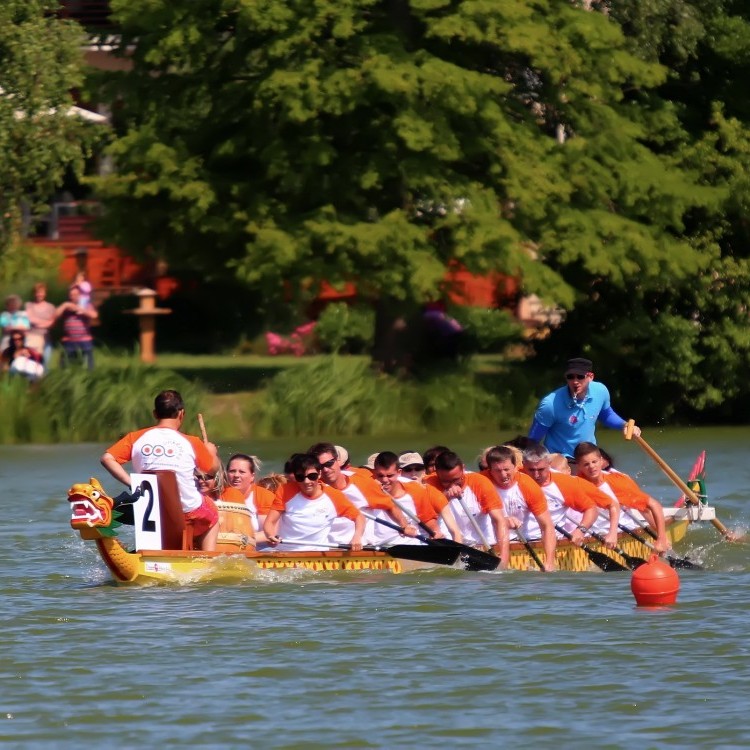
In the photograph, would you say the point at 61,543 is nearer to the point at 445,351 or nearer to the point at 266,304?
the point at 445,351

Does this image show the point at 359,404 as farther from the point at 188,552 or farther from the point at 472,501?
the point at 188,552

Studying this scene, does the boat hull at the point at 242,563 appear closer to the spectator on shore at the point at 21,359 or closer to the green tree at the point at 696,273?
the spectator on shore at the point at 21,359

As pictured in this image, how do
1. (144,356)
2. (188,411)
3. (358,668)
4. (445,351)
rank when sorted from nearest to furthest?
(358,668)
(188,411)
(445,351)
(144,356)

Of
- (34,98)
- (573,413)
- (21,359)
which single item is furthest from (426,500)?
(34,98)

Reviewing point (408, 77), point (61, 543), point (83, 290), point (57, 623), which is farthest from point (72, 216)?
point (57, 623)

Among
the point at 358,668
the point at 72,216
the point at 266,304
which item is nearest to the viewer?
the point at 358,668

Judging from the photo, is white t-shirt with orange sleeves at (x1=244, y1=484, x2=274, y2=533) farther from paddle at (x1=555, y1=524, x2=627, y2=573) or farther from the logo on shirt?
paddle at (x1=555, y1=524, x2=627, y2=573)

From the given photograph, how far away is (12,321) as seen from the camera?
30344 millimetres

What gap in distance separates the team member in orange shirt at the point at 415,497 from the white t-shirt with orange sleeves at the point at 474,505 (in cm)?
8

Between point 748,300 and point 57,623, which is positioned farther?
point 748,300

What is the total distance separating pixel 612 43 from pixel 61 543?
13881 millimetres

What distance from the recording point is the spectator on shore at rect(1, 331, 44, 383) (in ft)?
97.3

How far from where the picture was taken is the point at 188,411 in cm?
2873

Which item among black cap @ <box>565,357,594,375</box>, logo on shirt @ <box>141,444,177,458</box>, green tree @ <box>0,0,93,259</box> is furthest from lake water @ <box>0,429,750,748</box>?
green tree @ <box>0,0,93,259</box>
